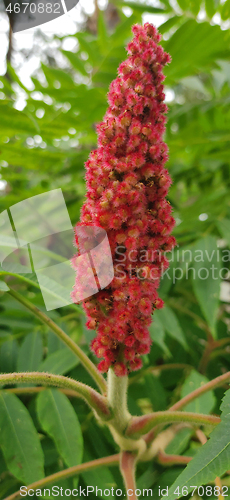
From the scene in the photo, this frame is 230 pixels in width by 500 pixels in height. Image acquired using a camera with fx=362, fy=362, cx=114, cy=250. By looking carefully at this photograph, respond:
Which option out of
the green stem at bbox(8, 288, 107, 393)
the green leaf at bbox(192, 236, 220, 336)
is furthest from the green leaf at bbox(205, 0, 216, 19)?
the green stem at bbox(8, 288, 107, 393)

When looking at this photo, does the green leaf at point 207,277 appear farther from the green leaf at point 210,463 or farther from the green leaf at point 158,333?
the green leaf at point 210,463

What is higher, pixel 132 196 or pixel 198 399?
pixel 132 196

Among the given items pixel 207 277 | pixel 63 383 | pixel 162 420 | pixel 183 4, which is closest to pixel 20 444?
pixel 63 383

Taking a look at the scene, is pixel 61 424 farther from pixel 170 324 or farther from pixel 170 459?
pixel 170 324

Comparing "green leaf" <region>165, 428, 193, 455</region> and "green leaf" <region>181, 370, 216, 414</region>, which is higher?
"green leaf" <region>181, 370, 216, 414</region>

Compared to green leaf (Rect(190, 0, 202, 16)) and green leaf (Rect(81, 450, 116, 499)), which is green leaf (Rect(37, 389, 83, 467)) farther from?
green leaf (Rect(190, 0, 202, 16))

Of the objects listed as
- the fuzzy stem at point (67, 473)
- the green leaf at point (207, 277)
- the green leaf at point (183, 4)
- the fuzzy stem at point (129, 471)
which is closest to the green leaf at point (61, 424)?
the fuzzy stem at point (67, 473)

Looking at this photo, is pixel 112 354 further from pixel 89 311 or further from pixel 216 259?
pixel 216 259
